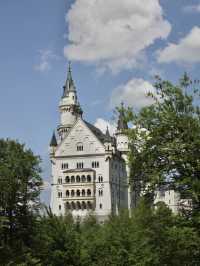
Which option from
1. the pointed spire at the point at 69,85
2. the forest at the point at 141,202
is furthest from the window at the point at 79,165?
the forest at the point at 141,202

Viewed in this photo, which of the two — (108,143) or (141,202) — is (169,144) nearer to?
(141,202)

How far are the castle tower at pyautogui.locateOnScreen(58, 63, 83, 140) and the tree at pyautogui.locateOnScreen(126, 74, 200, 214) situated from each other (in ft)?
339

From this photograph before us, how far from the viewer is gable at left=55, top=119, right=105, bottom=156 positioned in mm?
120375

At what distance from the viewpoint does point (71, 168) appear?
396ft

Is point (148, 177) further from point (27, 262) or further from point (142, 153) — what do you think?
point (27, 262)

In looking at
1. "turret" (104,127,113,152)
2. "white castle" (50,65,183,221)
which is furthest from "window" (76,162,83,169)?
"turret" (104,127,113,152)

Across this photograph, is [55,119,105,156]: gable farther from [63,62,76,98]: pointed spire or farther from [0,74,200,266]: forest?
[0,74,200,266]: forest

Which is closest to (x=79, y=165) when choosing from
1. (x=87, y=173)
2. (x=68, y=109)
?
(x=87, y=173)

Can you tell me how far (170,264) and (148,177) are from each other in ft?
64.2

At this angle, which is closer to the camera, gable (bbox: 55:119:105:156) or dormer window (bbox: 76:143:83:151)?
gable (bbox: 55:119:105:156)

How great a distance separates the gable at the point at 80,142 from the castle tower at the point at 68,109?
9.89 meters

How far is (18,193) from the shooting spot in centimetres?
3806

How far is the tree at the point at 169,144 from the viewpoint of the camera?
26.9 m

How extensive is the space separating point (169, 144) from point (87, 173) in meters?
91.1
